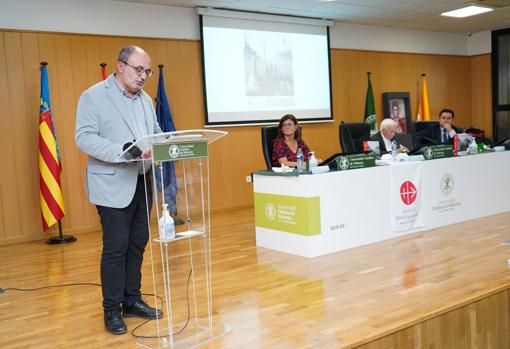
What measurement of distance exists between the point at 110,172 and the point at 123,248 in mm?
401

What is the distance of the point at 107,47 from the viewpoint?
5918mm

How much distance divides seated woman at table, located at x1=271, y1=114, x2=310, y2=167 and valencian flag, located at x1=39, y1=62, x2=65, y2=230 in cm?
224

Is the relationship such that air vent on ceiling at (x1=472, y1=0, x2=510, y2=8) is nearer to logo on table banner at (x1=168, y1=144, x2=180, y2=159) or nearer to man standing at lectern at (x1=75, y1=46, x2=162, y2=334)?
man standing at lectern at (x1=75, y1=46, x2=162, y2=334)

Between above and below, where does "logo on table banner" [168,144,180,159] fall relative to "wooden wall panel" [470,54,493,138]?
below

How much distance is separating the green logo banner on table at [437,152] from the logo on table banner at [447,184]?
198mm

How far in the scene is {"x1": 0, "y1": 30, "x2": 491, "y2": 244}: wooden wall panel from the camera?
212 inches

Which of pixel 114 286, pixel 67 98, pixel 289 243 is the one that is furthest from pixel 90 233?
pixel 114 286

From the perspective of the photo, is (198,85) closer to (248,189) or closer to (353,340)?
(248,189)

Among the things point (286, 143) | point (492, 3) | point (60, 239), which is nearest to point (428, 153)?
point (286, 143)

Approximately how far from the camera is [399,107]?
8.77 meters

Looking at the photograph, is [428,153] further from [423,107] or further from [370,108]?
[423,107]

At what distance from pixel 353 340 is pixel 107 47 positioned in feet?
15.4

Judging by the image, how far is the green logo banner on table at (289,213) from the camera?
4.00 meters

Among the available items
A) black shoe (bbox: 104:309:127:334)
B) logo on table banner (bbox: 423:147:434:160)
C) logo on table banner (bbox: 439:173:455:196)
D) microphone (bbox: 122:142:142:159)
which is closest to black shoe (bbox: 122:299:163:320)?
black shoe (bbox: 104:309:127:334)
